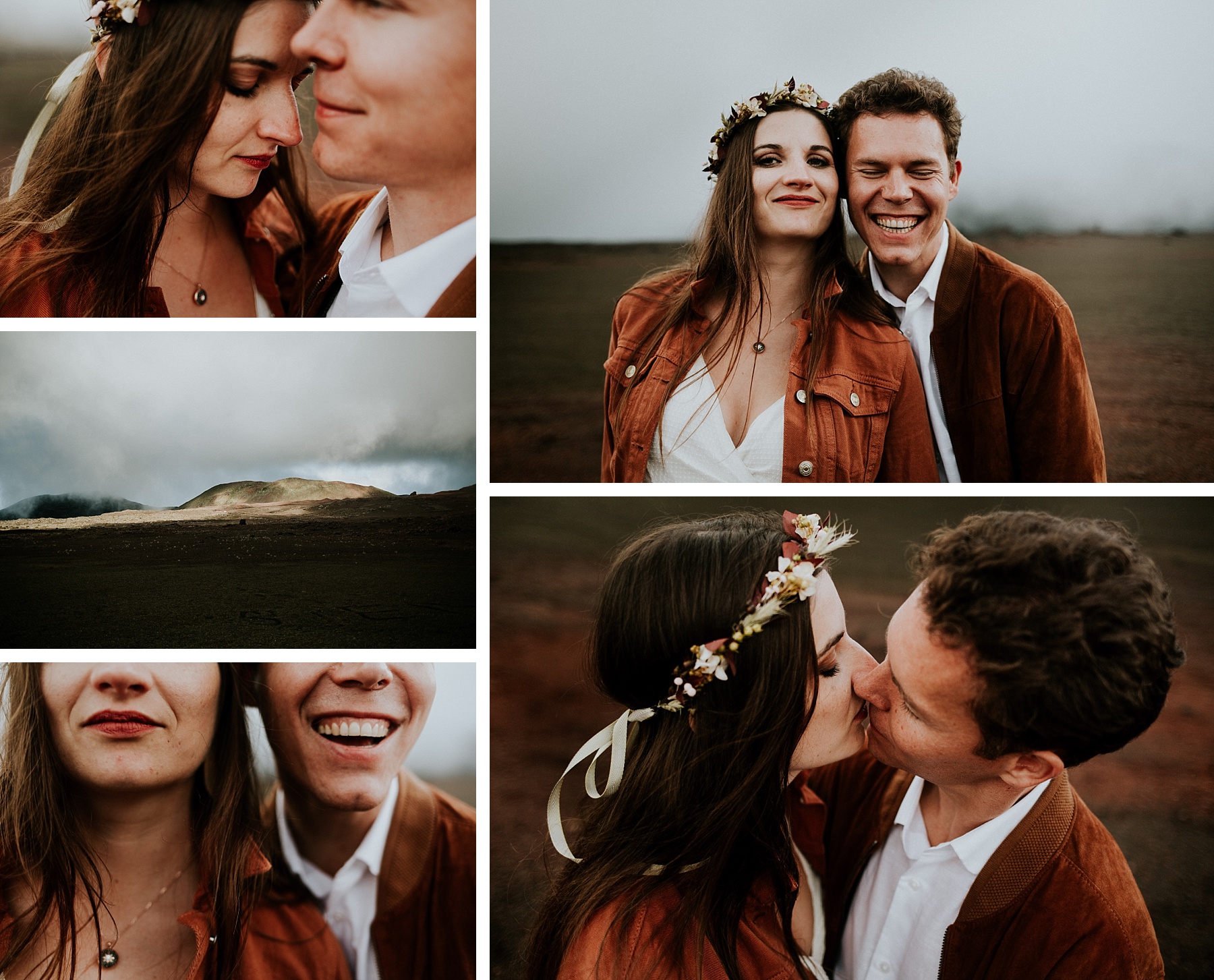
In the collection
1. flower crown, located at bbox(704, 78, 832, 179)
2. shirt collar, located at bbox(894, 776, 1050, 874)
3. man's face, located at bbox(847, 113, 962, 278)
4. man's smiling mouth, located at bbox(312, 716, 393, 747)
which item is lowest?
shirt collar, located at bbox(894, 776, 1050, 874)

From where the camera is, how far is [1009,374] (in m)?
1.82

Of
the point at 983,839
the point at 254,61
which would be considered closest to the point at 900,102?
the point at 254,61

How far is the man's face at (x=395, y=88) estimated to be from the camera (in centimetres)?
177

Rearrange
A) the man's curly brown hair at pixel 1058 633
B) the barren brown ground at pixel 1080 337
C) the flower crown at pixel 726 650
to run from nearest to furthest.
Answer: the man's curly brown hair at pixel 1058 633
the flower crown at pixel 726 650
the barren brown ground at pixel 1080 337

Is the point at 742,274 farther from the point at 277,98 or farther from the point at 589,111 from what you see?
the point at 277,98

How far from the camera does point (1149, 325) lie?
6.05 feet

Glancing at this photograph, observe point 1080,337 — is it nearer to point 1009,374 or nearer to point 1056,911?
point 1009,374

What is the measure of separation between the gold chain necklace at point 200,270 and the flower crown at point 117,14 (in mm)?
350

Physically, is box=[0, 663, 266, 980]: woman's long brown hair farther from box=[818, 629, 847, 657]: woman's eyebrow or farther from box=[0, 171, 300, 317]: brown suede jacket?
box=[818, 629, 847, 657]: woman's eyebrow

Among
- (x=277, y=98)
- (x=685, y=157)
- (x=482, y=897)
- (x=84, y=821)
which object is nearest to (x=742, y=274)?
(x=685, y=157)

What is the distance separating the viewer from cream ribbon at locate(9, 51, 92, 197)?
182 centimetres

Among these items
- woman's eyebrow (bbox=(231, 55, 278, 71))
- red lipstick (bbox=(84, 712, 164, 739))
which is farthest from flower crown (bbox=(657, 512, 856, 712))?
woman's eyebrow (bbox=(231, 55, 278, 71))

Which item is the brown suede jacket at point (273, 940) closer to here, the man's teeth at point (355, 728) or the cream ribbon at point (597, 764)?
the man's teeth at point (355, 728)

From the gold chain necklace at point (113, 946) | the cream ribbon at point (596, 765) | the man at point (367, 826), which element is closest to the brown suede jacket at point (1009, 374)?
the cream ribbon at point (596, 765)
